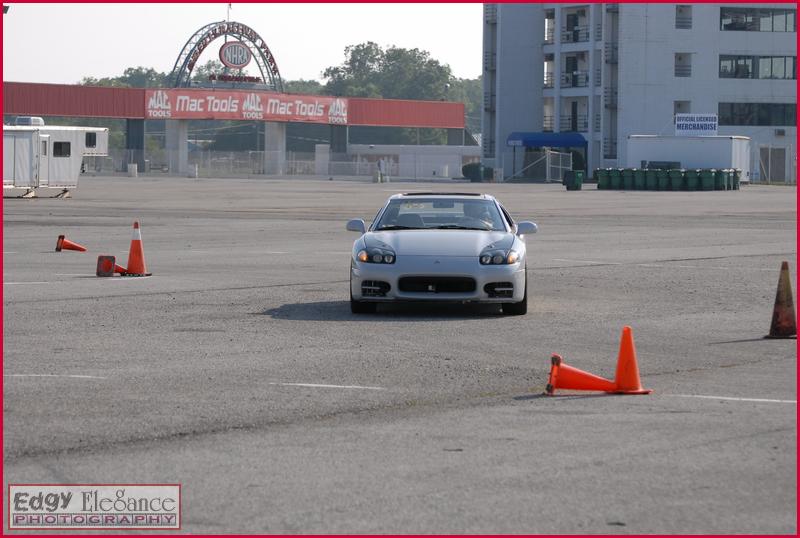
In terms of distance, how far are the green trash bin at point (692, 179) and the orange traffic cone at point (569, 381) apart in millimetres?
60161

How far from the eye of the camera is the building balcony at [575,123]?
94000 millimetres

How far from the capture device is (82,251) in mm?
23938

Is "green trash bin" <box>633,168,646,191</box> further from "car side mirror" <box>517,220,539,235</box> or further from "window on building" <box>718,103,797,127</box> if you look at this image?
"car side mirror" <box>517,220,539,235</box>

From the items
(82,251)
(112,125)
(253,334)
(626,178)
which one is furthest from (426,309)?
(112,125)

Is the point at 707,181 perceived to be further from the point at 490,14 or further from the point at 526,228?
the point at 526,228

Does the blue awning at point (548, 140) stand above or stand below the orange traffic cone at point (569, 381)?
above

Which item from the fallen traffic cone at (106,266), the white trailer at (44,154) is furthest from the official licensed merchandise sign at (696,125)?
the fallen traffic cone at (106,266)

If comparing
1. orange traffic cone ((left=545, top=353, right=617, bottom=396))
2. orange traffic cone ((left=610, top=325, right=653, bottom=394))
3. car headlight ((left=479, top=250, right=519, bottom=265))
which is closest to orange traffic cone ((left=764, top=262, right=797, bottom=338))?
car headlight ((left=479, top=250, right=519, bottom=265))

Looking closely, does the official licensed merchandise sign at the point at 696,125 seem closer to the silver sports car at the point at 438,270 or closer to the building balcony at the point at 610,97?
the building balcony at the point at 610,97

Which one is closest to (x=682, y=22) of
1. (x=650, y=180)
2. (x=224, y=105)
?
(x=650, y=180)

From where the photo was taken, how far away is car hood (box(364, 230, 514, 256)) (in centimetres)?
1441

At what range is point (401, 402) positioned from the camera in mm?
9227

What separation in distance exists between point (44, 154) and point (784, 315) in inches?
1600

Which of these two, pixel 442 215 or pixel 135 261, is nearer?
pixel 442 215
